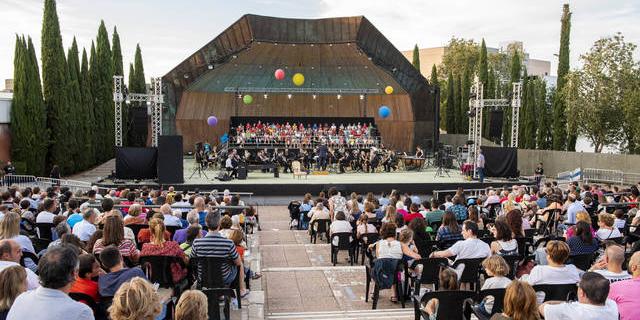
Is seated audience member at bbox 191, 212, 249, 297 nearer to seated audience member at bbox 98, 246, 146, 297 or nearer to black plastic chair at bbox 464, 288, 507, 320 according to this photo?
seated audience member at bbox 98, 246, 146, 297

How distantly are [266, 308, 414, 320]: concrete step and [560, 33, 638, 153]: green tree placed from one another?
20.3 meters

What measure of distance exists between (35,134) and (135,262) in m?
16.9

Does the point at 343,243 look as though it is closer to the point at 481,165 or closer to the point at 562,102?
the point at 481,165

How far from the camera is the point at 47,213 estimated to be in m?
7.25

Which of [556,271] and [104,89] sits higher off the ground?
[104,89]

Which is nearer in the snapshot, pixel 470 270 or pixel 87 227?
pixel 470 270

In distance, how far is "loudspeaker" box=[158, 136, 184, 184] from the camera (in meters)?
16.8

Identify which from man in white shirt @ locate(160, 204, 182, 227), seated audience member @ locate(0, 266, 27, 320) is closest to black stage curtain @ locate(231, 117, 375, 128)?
man in white shirt @ locate(160, 204, 182, 227)

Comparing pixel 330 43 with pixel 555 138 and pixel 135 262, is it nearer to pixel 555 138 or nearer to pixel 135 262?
pixel 555 138

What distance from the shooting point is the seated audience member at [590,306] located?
3.40 meters

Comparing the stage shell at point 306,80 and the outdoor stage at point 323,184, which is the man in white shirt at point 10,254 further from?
the stage shell at point 306,80

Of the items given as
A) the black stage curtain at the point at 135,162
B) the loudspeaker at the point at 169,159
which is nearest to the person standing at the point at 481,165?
the loudspeaker at the point at 169,159

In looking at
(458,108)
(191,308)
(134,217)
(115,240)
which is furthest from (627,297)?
(458,108)

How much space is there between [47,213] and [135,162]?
409 inches
